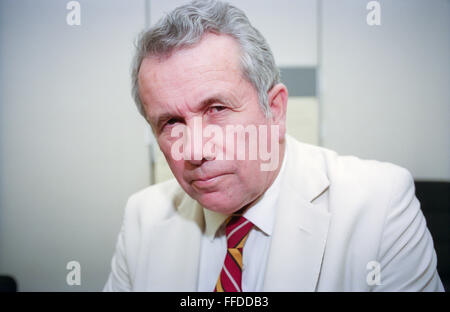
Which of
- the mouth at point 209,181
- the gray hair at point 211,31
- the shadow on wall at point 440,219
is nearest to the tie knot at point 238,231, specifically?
the mouth at point 209,181

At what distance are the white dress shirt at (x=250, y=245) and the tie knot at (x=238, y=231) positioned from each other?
2cm

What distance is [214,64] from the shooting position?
1.69 feet

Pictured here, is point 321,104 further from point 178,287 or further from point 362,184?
point 178,287

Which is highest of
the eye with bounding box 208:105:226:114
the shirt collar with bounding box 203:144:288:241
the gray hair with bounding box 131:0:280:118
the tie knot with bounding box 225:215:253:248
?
the gray hair with bounding box 131:0:280:118

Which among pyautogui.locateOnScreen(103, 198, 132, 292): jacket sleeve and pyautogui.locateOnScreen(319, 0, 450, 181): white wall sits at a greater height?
pyautogui.locateOnScreen(319, 0, 450, 181): white wall

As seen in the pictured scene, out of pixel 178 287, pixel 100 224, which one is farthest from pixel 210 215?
pixel 100 224

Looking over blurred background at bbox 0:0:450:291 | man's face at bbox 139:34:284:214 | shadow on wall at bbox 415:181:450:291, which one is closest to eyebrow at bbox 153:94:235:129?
man's face at bbox 139:34:284:214

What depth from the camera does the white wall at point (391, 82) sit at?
617mm

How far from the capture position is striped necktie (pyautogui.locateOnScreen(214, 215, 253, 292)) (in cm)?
62

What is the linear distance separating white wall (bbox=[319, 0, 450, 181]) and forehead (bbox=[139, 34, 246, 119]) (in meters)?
0.29

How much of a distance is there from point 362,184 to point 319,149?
0.14 m

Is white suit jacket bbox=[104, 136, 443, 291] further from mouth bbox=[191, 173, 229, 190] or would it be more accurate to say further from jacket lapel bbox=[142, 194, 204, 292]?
mouth bbox=[191, 173, 229, 190]

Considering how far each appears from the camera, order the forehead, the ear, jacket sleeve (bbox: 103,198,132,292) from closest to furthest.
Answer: the forehead, the ear, jacket sleeve (bbox: 103,198,132,292)

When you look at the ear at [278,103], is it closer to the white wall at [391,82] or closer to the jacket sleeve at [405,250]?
the white wall at [391,82]
